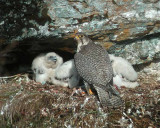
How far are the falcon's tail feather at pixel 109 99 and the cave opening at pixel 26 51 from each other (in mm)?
1412

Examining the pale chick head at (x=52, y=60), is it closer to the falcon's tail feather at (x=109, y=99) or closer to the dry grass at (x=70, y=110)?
the dry grass at (x=70, y=110)

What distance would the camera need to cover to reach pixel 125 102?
16.9 feet

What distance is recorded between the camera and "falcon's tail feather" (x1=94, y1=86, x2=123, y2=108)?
5000 mm

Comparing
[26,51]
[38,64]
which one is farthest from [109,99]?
[26,51]

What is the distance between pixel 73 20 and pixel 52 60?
3.90ft

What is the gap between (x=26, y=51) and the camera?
664 cm

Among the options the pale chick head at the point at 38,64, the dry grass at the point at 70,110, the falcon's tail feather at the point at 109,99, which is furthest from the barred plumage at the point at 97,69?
the pale chick head at the point at 38,64

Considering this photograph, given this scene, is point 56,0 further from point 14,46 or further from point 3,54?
point 3,54

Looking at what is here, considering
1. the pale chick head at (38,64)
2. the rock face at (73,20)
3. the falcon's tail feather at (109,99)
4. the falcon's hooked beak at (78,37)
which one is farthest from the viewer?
the pale chick head at (38,64)

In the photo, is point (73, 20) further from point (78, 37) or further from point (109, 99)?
point (109, 99)

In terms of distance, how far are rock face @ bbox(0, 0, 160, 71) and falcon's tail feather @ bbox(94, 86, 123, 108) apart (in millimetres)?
1345

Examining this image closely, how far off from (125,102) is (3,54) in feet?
9.66

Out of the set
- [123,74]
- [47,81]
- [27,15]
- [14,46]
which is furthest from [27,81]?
[123,74]

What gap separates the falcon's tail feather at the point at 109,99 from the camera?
5.00 m
